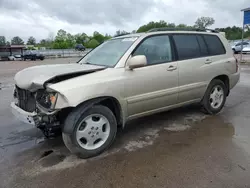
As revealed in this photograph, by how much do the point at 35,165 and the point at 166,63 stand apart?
100.0 inches

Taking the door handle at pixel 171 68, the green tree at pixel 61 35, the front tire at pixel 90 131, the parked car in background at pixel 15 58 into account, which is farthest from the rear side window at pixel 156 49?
the green tree at pixel 61 35

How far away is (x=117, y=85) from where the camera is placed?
10.3 ft

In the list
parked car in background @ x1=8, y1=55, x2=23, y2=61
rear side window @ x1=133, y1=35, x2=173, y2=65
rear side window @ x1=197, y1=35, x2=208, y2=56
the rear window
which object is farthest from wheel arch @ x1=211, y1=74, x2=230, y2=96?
parked car in background @ x1=8, y1=55, x2=23, y2=61

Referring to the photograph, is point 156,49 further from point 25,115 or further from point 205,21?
point 205,21

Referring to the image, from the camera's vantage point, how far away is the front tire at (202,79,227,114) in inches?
179

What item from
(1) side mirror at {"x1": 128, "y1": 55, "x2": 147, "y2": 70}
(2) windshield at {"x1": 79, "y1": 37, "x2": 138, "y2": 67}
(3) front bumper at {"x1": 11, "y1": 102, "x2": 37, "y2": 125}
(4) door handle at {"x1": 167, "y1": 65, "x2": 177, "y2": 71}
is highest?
(2) windshield at {"x1": 79, "y1": 37, "x2": 138, "y2": 67}

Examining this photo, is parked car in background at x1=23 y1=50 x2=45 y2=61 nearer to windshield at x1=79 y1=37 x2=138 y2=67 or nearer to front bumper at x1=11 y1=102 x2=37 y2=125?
windshield at x1=79 y1=37 x2=138 y2=67

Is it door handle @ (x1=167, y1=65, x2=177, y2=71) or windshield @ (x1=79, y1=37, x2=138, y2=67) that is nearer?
windshield @ (x1=79, y1=37, x2=138, y2=67)

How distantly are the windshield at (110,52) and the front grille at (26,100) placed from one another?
1.19 m

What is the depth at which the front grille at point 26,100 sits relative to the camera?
10.1 ft

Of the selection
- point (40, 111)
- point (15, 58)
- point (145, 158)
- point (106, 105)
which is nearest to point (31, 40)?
point (15, 58)

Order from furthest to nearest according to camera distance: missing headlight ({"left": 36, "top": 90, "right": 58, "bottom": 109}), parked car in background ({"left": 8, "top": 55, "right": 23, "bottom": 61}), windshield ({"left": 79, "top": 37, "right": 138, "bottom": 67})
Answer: parked car in background ({"left": 8, "top": 55, "right": 23, "bottom": 61}), windshield ({"left": 79, "top": 37, "right": 138, "bottom": 67}), missing headlight ({"left": 36, "top": 90, "right": 58, "bottom": 109})

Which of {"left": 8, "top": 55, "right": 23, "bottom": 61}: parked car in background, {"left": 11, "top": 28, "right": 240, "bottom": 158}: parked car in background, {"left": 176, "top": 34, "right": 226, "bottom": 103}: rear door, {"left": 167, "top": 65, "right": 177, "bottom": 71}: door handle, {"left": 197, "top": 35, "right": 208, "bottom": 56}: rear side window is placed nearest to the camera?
{"left": 11, "top": 28, "right": 240, "bottom": 158}: parked car in background

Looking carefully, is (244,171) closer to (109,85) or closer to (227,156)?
(227,156)
